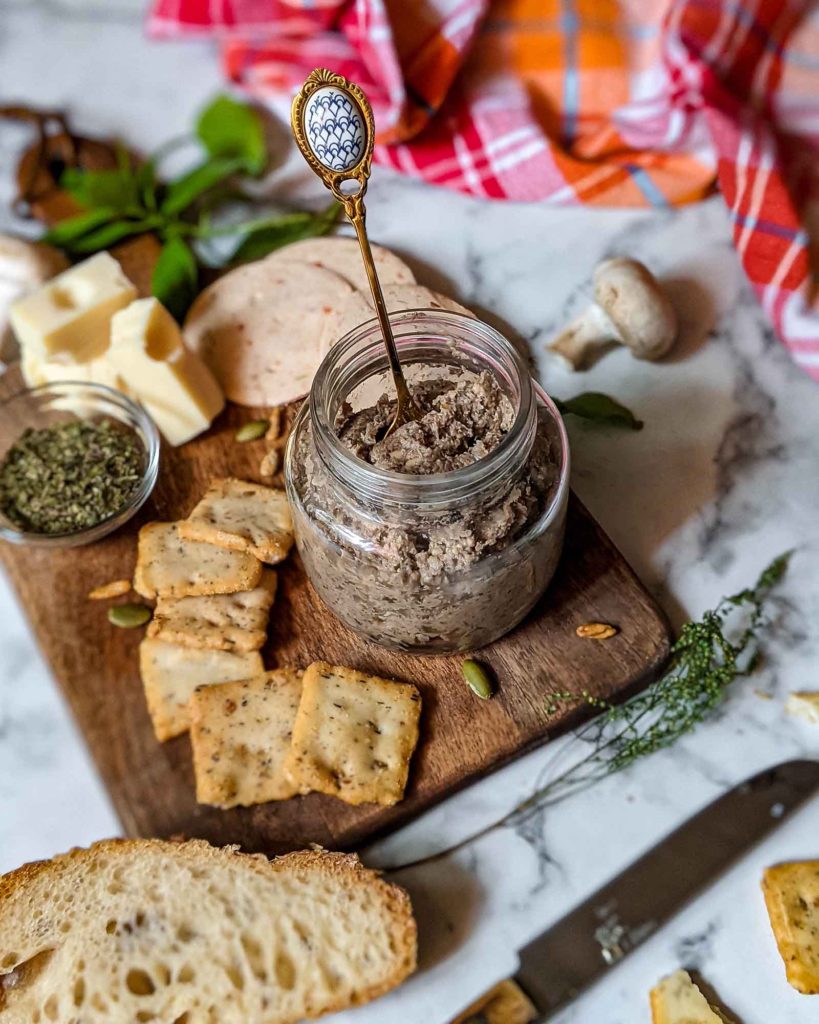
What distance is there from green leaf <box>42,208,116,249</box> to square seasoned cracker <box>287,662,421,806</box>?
1180 mm

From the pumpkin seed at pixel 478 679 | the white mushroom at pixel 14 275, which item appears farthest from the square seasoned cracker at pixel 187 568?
the white mushroom at pixel 14 275

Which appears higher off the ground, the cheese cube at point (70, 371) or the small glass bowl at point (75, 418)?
the cheese cube at point (70, 371)

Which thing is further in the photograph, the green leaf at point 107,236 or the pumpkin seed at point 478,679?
the green leaf at point 107,236

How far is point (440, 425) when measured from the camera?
5.06ft

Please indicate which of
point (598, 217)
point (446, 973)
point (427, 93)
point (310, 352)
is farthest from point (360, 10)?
point (446, 973)

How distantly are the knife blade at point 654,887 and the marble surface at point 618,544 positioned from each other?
0.16ft

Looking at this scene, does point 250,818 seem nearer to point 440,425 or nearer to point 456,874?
point 456,874

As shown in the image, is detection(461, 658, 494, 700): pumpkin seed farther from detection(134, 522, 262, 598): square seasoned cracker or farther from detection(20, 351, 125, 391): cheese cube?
→ detection(20, 351, 125, 391): cheese cube

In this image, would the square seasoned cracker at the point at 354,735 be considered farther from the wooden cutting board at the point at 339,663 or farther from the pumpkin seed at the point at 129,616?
the pumpkin seed at the point at 129,616

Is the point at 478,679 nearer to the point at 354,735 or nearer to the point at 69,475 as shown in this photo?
the point at 354,735

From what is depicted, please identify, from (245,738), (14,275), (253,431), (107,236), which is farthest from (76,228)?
(245,738)

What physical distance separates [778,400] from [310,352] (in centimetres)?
95

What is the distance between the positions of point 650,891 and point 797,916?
0.74 ft

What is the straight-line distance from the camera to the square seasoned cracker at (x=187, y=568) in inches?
71.4
